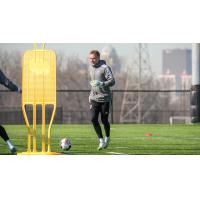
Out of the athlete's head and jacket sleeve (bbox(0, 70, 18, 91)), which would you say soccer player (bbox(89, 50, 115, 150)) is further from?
jacket sleeve (bbox(0, 70, 18, 91))

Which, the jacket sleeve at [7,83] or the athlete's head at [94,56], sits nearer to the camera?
the jacket sleeve at [7,83]

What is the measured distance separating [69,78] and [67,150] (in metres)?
38.5

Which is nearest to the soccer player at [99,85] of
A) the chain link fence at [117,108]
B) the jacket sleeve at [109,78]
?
the jacket sleeve at [109,78]

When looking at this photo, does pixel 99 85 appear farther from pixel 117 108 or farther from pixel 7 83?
pixel 117 108

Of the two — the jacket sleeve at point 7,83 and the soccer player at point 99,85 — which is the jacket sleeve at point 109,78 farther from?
the jacket sleeve at point 7,83

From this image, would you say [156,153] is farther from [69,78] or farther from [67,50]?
[69,78]

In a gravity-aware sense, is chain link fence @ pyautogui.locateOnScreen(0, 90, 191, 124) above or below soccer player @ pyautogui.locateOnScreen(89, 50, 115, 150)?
below

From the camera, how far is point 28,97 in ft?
33.9

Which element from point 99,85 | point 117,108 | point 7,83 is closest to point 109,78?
point 99,85

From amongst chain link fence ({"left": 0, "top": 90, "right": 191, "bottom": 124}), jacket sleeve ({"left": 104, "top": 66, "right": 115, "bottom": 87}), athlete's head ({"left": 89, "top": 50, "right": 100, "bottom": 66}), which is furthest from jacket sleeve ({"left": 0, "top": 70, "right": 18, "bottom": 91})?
chain link fence ({"left": 0, "top": 90, "right": 191, "bottom": 124})

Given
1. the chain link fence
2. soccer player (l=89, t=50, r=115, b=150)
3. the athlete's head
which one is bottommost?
the chain link fence

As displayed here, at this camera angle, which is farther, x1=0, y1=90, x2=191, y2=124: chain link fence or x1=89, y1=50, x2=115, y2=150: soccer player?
x1=0, y1=90, x2=191, y2=124: chain link fence

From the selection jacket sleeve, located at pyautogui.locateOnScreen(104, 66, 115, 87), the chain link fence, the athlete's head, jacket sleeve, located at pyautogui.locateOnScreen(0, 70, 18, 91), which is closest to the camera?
jacket sleeve, located at pyautogui.locateOnScreen(0, 70, 18, 91)
